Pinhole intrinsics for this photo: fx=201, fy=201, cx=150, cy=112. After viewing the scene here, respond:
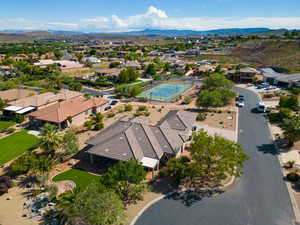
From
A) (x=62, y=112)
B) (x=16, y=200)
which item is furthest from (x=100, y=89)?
(x=16, y=200)

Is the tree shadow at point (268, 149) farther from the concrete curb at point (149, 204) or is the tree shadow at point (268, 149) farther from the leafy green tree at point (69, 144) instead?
the leafy green tree at point (69, 144)

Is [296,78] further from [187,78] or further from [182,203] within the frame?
[182,203]

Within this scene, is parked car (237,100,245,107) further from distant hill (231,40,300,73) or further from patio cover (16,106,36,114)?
patio cover (16,106,36,114)

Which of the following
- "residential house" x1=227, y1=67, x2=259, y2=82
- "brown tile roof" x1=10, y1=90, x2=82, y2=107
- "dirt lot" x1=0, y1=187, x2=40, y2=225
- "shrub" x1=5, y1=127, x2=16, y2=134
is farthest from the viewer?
"residential house" x1=227, y1=67, x2=259, y2=82

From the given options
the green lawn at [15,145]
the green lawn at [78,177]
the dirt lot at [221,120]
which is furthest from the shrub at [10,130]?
the dirt lot at [221,120]

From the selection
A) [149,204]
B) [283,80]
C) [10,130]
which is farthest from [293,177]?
[283,80]

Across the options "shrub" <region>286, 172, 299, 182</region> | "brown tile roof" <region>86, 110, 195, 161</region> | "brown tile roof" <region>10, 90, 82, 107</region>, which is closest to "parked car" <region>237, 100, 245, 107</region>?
"brown tile roof" <region>86, 110, 195, 161</region>
